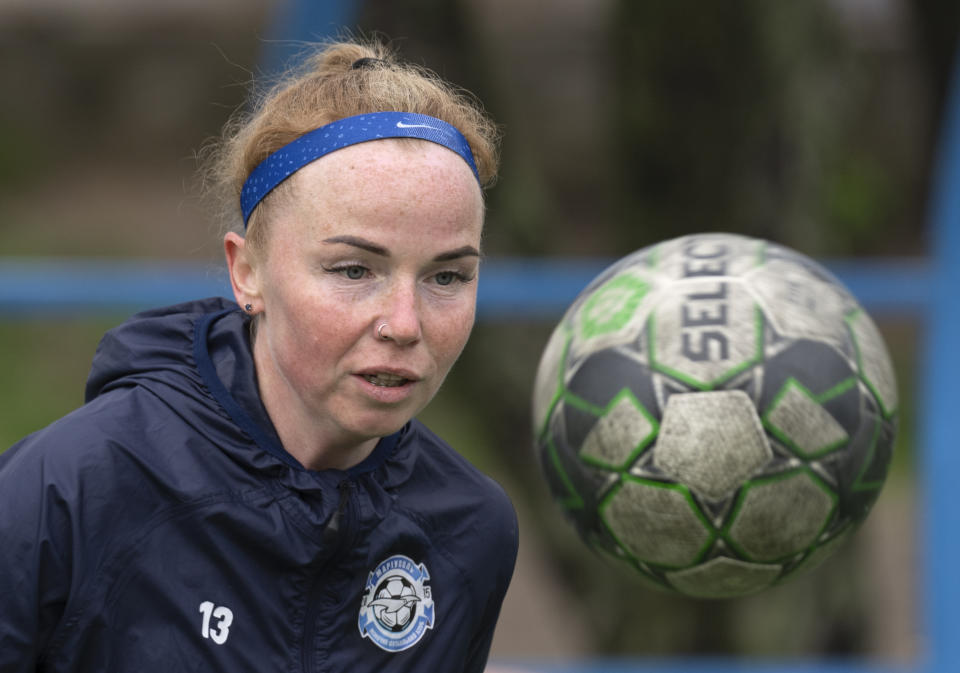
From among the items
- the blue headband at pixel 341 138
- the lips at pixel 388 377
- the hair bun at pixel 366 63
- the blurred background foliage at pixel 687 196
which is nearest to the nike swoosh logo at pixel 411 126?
the blue headband at pixel 341 138

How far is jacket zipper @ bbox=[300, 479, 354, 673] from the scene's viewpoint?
2.54 metres

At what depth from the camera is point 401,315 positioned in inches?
95.5

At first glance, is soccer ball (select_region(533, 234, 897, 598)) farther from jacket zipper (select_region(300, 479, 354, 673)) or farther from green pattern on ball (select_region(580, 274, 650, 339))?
jacket zipper (select_region(300, 479, 354, 673))

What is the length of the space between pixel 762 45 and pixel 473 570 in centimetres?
338

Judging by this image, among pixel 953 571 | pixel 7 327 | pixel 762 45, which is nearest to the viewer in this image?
pixel 953 571

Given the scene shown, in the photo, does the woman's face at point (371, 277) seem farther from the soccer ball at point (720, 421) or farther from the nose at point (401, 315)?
the soccer ball at point (720, 421)

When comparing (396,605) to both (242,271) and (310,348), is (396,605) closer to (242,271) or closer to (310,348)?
(310,348)

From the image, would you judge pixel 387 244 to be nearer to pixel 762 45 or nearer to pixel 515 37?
pixel 762 45

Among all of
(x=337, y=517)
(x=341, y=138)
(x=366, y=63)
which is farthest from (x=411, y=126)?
(x=337, y=517)

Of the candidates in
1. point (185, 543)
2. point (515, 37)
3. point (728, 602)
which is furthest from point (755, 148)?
point (515, 37)

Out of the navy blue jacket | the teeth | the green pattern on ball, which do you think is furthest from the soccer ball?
the teeth

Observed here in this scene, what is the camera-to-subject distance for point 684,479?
9.14 ft

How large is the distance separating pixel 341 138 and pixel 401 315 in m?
0.34

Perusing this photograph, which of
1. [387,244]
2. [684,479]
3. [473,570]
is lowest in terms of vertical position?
[473,570]
